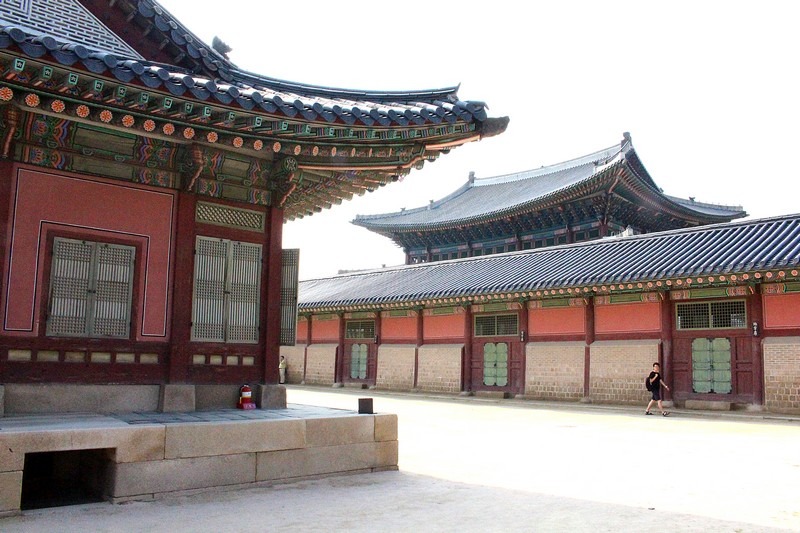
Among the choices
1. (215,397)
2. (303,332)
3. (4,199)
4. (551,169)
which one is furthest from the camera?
(551,169)

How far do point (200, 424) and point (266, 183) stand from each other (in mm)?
3800

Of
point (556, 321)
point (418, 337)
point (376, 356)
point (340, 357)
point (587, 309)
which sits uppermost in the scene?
point (587, 309)

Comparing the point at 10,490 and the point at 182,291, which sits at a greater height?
the point at 182,291

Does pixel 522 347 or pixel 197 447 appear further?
pixel 522 347

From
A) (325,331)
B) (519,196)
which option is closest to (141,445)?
(325,331)

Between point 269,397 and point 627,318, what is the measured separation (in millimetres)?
14284

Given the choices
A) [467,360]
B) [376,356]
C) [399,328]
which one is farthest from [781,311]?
[376,356]

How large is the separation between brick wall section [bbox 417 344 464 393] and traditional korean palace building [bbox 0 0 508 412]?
1581 cm

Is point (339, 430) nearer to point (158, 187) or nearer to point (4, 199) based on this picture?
point (158, 187)

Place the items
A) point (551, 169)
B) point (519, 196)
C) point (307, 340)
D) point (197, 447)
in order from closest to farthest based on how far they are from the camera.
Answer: point (197, 447) → point (307, 340) → point (519, 196) → point (551, 169)

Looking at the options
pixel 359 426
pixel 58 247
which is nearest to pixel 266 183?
pixel 58 247

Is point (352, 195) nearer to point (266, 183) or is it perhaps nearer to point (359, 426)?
point (266, 183)

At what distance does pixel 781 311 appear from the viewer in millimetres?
17812

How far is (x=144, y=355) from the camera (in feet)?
28.5
